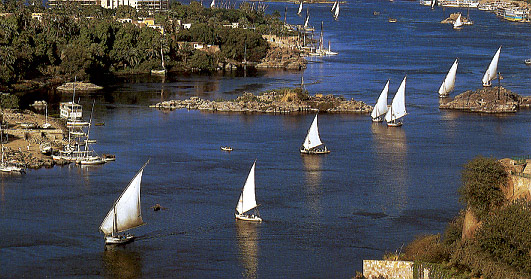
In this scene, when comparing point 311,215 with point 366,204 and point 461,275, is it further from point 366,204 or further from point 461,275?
point 461,275

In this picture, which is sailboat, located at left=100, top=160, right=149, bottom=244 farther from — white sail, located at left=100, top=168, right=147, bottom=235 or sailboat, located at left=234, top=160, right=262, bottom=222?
sailboat, located at left=234, top=160, right=262, bottom=222

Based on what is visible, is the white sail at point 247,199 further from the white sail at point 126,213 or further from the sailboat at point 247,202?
the white sail at point 126,213

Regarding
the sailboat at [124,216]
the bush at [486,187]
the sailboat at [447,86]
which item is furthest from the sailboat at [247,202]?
the sailboat at [447,86]

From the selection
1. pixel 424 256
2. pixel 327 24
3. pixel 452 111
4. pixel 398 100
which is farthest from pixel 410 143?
pixel 327 24

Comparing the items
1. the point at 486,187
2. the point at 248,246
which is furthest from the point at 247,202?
the point at 486,187

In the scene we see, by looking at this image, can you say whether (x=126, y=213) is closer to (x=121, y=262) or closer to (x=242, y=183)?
(x=121, y=262)

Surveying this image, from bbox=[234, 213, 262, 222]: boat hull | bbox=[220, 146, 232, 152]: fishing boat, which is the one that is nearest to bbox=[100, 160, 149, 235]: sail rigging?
bbox=[234, 213, 262, 222]: boat hull
